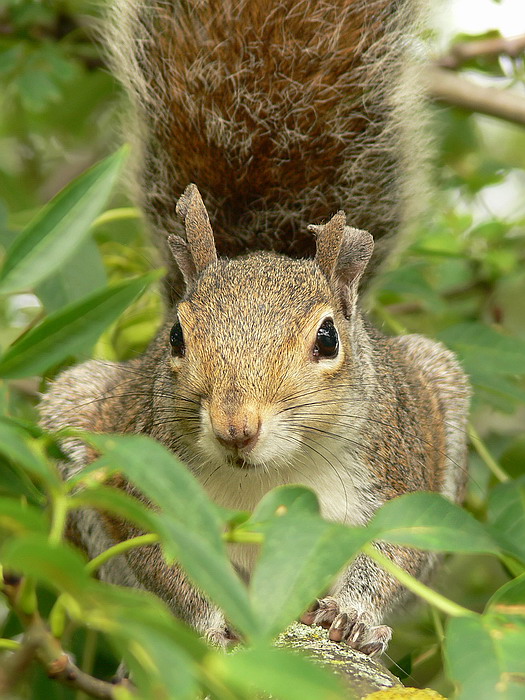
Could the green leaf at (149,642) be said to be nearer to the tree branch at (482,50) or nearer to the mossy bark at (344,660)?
the mossy bark at (344,660)

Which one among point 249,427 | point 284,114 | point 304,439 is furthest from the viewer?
point 284,114

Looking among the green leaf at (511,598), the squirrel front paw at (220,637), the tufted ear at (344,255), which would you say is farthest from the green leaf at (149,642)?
the tufted ear at (344,255)

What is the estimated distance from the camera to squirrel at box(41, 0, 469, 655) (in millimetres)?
1835

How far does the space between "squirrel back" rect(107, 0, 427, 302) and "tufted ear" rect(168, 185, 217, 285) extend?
0.32 metres

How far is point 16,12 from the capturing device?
252 centimetres

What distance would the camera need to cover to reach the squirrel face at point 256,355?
1524 millimetres

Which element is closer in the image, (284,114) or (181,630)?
(181,630)

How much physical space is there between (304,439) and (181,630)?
1086 millimetres

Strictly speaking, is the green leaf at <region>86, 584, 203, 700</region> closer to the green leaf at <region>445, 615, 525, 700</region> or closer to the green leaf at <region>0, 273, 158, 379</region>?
→ the green leaf at <region>445, 615, 525, 700</region>

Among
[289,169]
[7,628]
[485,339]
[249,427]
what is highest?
[289,169]

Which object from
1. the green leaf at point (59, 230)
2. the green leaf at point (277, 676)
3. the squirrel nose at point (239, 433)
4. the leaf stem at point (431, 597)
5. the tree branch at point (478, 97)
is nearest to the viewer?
the green leaf at point (277, 676)

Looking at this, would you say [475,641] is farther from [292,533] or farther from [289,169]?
[289,169]

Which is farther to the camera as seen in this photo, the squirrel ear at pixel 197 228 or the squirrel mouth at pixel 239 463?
the squirrel ear at pixel 197 228

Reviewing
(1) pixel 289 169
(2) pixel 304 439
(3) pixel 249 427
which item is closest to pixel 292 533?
(3) pixel 249 427
